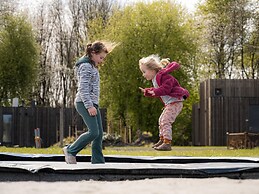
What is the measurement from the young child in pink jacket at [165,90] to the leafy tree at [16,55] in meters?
18.4

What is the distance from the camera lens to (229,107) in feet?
67.1

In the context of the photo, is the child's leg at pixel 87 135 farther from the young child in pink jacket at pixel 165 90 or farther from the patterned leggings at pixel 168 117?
the patterned leggings at pixel 168 117

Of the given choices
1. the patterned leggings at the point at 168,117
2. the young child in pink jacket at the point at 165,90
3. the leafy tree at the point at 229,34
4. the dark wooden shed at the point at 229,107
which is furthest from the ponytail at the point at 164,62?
the leafy tree at the point at 229,34

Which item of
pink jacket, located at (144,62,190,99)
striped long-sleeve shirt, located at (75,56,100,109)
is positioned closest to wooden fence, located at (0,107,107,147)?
pink jacket, located at (144,62,190,99)

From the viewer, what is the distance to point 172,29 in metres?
25.5

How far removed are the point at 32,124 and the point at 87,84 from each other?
15.8m

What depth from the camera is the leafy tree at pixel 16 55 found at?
2483 centimetres

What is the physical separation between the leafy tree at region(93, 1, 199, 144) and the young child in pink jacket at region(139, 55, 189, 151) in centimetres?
1812

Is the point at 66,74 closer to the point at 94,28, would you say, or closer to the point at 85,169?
the point at 94,28

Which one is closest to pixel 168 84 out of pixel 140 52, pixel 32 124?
pixel 32 124

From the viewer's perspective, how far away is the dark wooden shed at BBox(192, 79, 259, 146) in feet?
66.0

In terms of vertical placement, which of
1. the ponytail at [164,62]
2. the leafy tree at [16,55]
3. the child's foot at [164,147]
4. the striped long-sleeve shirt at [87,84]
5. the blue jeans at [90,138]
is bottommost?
the child's foot at [164,147]

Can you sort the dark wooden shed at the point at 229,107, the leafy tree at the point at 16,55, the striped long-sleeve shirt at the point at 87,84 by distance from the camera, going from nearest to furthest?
the striped long-sleeve shirt at the point at 87,84
the dark wooden shed at the point at 229,107
the leafy tree at the point at 16,55

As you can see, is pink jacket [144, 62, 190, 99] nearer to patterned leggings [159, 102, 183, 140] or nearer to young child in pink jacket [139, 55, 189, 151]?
young child in pink jacket [139, 55, 189, 151]
